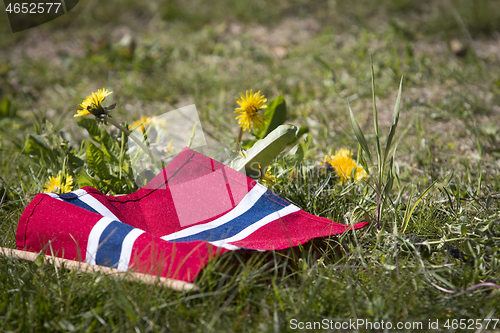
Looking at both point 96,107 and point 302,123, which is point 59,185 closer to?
point 96,107

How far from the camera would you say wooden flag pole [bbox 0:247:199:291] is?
1080 mm

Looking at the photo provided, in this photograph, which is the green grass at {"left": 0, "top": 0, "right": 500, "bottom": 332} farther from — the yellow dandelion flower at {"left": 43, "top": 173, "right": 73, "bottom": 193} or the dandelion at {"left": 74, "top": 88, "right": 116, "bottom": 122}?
the dandelion at {"left": 74, "top": 88, "right": 116, "bottom": 122}

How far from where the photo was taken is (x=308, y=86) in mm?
3053

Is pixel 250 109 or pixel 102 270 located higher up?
pixel 250 109

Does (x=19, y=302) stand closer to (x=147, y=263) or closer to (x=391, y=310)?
(x=147, y=263)

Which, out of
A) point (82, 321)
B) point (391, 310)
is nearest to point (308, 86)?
point (391, 310)

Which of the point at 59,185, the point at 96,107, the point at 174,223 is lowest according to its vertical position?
the point at 174,223

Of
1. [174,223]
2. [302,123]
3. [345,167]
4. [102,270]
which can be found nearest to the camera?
[102,270]

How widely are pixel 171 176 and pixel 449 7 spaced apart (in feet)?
12.0

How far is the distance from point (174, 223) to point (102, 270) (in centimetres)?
35

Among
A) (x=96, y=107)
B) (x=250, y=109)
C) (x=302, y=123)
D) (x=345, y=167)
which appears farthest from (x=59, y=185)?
(x=302, y=123)

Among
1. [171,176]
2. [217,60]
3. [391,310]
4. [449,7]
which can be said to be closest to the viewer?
[391,310]

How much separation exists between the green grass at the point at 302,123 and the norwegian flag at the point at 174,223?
0.23 ft

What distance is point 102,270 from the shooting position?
1.17 metres
